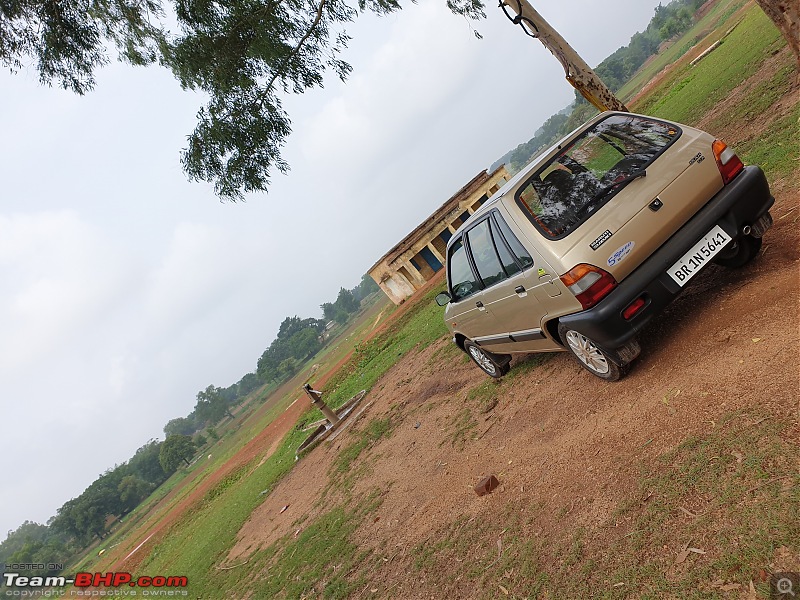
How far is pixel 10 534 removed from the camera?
121188 mm

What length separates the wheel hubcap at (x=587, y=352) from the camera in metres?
4.71

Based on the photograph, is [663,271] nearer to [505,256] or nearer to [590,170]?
[590,170]

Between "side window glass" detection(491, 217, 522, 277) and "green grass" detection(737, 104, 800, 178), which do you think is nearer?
"side window glass" detection(491, 217, 522, 277)

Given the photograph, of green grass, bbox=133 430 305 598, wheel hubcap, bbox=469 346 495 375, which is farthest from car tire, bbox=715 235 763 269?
green grass, bbox=133 430 305 598

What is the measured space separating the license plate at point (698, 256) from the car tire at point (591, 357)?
2.93ft

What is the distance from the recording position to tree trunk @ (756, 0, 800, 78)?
21.2ft

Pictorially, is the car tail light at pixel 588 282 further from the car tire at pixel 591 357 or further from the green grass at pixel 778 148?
the green grass at pixel 778 148

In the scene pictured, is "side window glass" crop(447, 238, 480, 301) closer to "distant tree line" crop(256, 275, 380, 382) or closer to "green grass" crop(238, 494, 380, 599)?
"green grass" crop(238, 494, 380, 599)

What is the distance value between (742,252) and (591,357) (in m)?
1.71

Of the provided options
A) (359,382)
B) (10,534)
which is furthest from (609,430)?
(10,534)

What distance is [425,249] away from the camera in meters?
34.6

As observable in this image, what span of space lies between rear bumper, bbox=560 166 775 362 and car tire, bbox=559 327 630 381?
1.05 ft

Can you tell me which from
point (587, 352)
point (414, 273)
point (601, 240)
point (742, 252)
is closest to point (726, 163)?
point (742, 252)

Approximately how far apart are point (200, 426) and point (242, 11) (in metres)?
137
